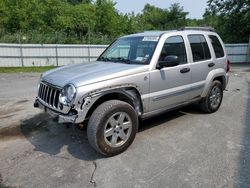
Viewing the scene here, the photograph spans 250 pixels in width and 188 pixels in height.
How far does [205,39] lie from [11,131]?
453 cm

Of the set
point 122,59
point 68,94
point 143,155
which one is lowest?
point 143,155

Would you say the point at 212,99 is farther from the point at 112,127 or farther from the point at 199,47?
the point at 112,127

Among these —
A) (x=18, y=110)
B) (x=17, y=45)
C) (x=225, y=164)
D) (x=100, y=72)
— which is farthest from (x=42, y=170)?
(x=17, y=45)

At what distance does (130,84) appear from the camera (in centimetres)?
434

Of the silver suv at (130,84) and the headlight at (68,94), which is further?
the silver suv at (130,84)

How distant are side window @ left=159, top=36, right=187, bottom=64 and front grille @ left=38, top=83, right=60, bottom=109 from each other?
76.4 inches

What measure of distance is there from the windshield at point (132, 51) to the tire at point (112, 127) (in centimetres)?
99

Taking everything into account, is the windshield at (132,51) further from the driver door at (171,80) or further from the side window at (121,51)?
the driver door at (171,80)

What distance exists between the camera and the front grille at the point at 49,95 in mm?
4157

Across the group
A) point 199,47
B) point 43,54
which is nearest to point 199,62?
point 199,47

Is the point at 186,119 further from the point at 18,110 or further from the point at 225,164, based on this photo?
the point at 18,110

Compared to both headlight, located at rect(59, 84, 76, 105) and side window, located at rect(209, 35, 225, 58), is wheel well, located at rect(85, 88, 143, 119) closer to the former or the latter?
headlight, located at rect(59, 84, 76, 105)

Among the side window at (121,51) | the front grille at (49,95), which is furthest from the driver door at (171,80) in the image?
the front grille at (49,95)

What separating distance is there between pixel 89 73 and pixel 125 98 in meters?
0.71
